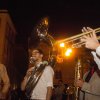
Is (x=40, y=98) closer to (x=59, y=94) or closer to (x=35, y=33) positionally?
(x=35, y=33)

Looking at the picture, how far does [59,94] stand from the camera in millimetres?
15320

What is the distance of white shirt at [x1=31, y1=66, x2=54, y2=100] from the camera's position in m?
5.85

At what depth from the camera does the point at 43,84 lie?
5.92 meters

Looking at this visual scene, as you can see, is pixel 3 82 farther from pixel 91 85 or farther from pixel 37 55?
pixel 91 85

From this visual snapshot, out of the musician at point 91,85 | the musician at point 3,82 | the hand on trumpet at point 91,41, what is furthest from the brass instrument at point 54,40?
the musician at point 3,82

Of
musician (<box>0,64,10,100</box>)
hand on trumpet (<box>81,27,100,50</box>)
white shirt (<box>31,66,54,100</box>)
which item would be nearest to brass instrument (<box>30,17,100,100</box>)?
hand on trumpet (<box>81,27,100,50</box>)

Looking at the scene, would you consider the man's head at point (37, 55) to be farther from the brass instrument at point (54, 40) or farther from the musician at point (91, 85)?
the musician at point (91, 85)

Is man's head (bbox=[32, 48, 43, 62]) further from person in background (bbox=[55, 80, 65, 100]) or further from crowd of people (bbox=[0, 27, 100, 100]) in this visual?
person in background (bbox=[55, 80, 65, 100])

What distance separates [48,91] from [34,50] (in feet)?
2.77

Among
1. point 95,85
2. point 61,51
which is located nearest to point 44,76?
point 61,51

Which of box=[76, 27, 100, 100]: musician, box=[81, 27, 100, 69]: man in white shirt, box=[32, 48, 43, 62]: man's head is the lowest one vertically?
box=[76, 27, 100, 100]: musician

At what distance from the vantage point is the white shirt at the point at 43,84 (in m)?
5.85

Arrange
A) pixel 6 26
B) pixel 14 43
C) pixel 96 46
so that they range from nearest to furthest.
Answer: pixel 96 46 → pixel 6 26 → pixel 14 43

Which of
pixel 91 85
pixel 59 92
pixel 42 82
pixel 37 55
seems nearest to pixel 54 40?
pixel 37 55
